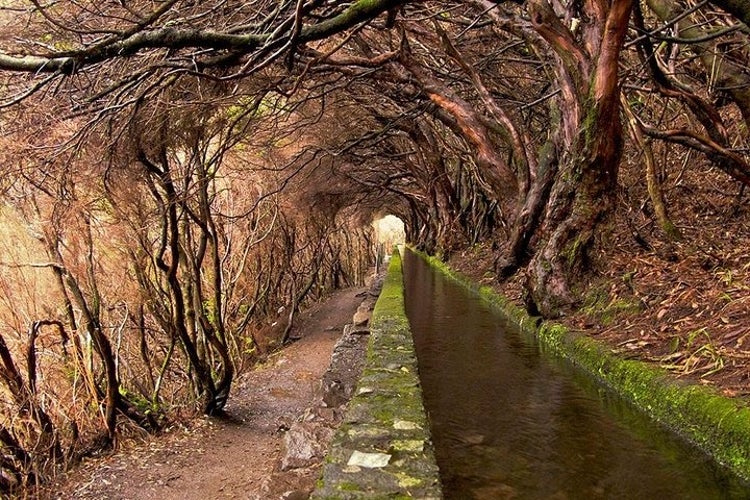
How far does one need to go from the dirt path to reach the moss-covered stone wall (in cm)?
231

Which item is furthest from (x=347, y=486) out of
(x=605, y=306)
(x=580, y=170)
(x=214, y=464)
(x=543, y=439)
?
(x=214, y=464)

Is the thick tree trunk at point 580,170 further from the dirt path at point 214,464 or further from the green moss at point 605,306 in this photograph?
the dirt path at point 214,464

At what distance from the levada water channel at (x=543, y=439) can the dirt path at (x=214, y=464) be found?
1149 mm

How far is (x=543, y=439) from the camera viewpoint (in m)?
3.49

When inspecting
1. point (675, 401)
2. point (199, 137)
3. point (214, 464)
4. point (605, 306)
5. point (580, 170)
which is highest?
point (199, 137)

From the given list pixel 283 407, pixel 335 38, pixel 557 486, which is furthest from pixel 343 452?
pixel 335 38

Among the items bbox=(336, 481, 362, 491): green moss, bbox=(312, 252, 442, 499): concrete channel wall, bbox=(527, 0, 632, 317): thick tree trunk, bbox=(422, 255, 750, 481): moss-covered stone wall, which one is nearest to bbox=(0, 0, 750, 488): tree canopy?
bbox=(527, 0, 632, 317): thick tree trunk

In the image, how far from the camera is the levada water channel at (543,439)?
2.87 metres

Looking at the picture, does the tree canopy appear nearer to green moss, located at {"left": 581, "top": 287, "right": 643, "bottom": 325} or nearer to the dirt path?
green moss, located at {"left": 581, "top": 287, "right": 643, "bottom": 325}

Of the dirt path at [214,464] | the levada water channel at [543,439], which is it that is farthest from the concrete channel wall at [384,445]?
the dirt path at [214,464]

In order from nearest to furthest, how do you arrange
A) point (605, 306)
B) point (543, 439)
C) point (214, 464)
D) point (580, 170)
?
1. point (543, 439)
2. point (605, 306)
3. point (580, 170)
4. point (214, 464)

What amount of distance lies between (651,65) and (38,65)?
5.77 m

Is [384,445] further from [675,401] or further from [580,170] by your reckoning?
[580,170]

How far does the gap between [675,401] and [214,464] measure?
5515mm
